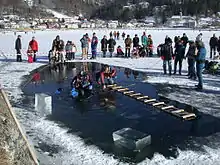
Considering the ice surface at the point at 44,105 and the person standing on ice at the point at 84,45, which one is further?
the person standing on ice at the point at 84,45

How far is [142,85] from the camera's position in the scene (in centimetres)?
1511

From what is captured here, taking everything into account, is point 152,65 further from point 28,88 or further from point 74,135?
point 74,135

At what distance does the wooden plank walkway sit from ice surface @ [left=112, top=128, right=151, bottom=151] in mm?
2523

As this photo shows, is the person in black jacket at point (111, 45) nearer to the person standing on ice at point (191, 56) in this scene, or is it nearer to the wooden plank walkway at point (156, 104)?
the person standing on ice at point (191, 56)

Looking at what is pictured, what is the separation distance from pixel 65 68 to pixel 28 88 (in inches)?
233

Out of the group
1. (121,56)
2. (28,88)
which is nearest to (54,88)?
(28,88)

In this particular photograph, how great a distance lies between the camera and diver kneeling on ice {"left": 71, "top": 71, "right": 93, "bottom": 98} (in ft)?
42.0

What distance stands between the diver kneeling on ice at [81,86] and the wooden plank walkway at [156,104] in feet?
4.42

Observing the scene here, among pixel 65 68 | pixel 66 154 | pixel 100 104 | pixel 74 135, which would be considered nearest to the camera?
pixel 66 154

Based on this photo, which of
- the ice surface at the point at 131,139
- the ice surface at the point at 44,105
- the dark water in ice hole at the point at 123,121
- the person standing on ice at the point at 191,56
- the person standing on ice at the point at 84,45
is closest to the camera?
the ice surface at the point at 131,139

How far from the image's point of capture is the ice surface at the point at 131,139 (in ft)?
25.8

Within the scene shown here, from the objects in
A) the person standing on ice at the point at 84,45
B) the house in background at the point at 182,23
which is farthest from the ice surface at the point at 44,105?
the house in background at the point at 182,23

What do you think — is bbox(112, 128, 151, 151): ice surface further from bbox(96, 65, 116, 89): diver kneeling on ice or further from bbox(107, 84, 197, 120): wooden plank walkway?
bbox(96, 65, 116, 89): diver kneeling on ice

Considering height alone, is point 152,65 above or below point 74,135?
above
